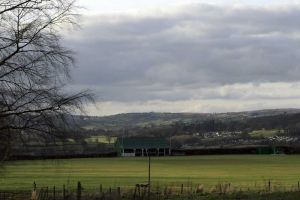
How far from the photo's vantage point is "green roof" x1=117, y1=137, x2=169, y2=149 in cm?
16238

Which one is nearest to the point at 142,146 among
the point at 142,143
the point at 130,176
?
the point at 142,143

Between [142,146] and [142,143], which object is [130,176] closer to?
[142,146]

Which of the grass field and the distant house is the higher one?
the distant house

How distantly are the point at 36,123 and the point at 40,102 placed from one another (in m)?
0.67

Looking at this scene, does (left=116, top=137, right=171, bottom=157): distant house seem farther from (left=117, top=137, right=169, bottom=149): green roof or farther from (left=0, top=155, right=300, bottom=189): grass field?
(left=0, top=155, right=300, bottom=189): grass field

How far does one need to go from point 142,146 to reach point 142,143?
1157 millimetres

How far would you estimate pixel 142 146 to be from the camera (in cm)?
16350

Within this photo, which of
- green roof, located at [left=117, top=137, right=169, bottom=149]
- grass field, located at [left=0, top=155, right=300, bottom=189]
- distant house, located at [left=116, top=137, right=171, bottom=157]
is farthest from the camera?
green roof, located at [left=117, top=137, right=169, bottom=149]

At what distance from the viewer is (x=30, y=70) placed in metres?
18.9

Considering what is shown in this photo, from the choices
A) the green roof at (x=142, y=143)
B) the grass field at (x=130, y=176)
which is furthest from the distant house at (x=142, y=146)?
the grass field at (x=130, y=176)

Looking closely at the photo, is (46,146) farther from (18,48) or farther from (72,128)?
(18,48)

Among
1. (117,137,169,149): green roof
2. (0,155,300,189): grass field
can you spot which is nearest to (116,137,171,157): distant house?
(117,137,169,149): green roof

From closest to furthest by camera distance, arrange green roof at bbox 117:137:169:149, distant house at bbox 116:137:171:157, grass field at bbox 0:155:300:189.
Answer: grass field at bbox 0:155:300:189 < distant house at bbox 116:137:171:157 < green roof at bbox 117:137:169:149

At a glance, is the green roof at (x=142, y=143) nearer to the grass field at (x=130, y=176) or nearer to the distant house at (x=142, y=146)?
the distant house at (x=142, y=146)
